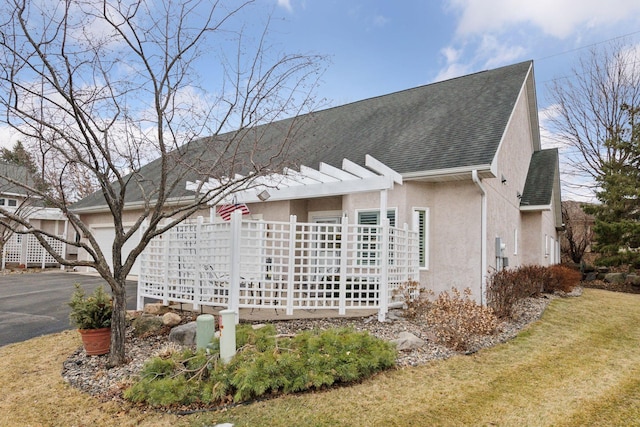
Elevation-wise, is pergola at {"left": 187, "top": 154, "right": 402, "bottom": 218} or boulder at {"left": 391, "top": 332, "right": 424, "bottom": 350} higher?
pergola at {"left": 187, "top": 154, "right": 402, "bottom": 218}

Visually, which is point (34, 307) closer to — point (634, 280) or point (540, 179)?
point (540, 179)

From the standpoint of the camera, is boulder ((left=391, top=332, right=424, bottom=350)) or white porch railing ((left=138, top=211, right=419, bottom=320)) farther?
white porch railing ((left=138, top=211, right=419, bottom=320))

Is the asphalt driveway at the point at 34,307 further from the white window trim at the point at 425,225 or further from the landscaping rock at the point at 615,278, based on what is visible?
the landscaping rock at the point at 615,278

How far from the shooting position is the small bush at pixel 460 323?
6.15m

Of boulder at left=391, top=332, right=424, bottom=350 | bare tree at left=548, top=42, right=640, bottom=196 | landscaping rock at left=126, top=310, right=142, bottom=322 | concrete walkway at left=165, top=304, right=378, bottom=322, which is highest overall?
bare tree at left=548, top=42, right=640, bottom=196

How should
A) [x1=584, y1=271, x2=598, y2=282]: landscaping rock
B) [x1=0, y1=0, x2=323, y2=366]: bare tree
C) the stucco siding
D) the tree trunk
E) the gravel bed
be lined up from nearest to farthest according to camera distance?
the gravel bed
[x1=0, y1=0, x2=323, y2=366]: bare tree
the tree trunk
the stucco siding
[x1=584, y1=271, x2=598, y2=282]: landscaping rock

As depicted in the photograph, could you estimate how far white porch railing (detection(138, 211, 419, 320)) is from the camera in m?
7.18

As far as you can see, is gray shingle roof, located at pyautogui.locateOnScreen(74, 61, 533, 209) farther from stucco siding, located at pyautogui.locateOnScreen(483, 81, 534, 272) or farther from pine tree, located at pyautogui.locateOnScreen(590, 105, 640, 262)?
pine tree, located at pyautogui.locateOnScreen(590, 105, 640, 262)

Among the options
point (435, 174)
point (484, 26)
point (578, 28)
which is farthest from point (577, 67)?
point (435, 174)

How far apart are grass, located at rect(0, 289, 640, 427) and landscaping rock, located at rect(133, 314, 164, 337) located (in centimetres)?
101

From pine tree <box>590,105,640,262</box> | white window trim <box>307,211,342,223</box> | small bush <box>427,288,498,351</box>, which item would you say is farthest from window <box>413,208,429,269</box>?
pine tree <box>590,105,640,262</box>

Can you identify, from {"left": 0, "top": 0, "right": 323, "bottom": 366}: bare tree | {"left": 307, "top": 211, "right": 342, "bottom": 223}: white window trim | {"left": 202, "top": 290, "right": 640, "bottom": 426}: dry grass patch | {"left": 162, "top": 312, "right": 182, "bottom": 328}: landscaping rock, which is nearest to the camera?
{"left": 202, "top": 290, "right": 640, "bottom": 426}: dry grass patch

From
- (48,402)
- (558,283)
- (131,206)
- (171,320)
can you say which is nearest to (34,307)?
(171,320)

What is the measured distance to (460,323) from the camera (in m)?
6.22
